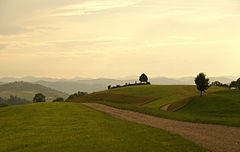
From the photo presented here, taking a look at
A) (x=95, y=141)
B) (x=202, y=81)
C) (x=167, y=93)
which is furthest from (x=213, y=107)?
(x=167, y=93)

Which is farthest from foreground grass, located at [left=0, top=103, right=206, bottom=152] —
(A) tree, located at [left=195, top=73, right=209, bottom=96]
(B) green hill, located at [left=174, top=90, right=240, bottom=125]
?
(A) tree, located at [left=195, top=73, right=209, bottom=96]

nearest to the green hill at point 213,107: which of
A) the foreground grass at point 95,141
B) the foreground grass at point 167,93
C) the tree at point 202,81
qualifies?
the tree at point 202,81

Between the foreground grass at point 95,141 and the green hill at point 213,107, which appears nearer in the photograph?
the foreground grass at point 95,141

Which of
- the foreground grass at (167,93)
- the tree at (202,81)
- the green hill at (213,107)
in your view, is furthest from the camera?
the foreground grass at (167,93)

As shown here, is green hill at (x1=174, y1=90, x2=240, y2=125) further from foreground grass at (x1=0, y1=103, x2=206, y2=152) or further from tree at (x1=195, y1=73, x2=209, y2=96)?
foreground grass at (x1=0, y1=103, x2=206, y2=152)

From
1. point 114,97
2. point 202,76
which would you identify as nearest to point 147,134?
point 202,76

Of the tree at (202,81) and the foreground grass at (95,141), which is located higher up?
the tree at (202,81)

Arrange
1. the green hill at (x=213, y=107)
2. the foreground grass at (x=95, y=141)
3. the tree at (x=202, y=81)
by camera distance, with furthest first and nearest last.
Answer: the tree at (x=202, y=81)
the green hill at (x=213, y=107)
the foreground grass at (x=95, y=141)

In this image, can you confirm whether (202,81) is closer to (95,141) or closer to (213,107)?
(213,107)

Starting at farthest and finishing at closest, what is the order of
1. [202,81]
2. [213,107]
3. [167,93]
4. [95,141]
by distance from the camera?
1. [167,93]
2. [202,81]
3. [213,107]
4. [95,141]

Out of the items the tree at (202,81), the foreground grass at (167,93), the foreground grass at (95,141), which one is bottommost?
the foreground grass at (95,141)

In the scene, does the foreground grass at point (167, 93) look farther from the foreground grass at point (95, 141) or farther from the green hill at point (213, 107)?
the foreground grass at point (95, 141)

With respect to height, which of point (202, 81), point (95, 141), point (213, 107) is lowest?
point (95, 141)

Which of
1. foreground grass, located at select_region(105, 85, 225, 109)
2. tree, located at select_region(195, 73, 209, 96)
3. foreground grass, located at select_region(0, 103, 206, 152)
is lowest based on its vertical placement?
foreground grass, located at select_region(0, 103, 206, 152)
